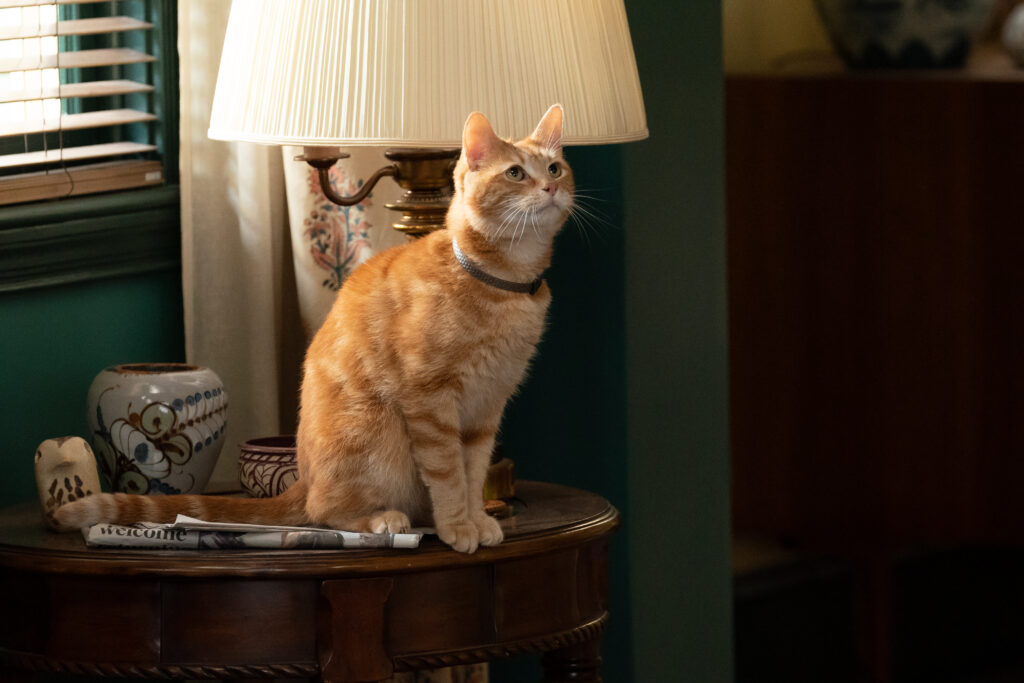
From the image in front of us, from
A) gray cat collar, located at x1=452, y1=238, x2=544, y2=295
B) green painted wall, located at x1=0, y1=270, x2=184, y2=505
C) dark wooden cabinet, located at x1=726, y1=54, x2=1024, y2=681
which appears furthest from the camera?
dark wooden cabinet, located at x1=726, y1=54, x2=1024, y2=681

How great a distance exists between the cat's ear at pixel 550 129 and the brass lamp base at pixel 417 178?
0.75 ft

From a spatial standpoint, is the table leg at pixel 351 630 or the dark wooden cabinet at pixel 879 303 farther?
the dark wooden cabinet at pixel 879 303

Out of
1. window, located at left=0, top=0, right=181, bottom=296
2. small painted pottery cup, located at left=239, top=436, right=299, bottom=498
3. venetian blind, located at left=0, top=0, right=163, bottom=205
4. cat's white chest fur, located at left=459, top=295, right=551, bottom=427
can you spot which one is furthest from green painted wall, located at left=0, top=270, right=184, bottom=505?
cat's white chest fur, located at left=459, top=295, right=551, bottom=427

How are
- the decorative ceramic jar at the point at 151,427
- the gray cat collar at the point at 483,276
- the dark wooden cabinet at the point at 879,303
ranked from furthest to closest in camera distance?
the dark wooden cabinet at the point at 879,303 < the decorative ceramic jar at the point at 151,427 < the gray cat collar at the point at 483,276

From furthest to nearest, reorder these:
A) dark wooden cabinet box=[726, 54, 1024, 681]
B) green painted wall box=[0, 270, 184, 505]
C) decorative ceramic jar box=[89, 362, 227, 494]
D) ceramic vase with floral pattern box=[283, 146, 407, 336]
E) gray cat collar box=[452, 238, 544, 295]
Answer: dark wooden cabinet box=[726, 54, 1024, 681] < ceramic vase with floral pattern box=[283, 146, 407, 336] < green painted wall box=[0, 270, 184, 505] < decorative ceramic jar box=[89, 362, 227, 494] < gray cat collar box=[452, 238, 544, 295]

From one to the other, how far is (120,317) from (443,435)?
65cm

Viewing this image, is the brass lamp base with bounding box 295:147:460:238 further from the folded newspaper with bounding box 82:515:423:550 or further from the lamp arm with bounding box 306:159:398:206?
the folded newspaper with bounding box 82:515:423:550

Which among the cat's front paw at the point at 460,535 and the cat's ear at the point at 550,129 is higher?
the cat's ear at the point at 550,129

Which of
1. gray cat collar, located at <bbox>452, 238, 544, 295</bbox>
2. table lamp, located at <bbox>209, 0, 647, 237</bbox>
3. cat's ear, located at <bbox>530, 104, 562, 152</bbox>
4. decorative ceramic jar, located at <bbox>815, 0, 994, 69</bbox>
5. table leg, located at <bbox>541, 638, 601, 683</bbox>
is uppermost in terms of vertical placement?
decorative ceramic jar, located at <bbox>815, 0, 994, 69</bbox>

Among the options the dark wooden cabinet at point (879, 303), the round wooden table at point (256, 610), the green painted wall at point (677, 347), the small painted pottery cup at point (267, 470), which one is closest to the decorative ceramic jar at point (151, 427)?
the small painted pottery cup at point (267, 470)

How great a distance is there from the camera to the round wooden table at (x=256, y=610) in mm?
1228

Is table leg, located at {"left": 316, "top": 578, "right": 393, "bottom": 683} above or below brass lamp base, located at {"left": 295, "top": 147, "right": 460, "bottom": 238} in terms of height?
below

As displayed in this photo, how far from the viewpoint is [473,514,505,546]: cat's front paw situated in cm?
130

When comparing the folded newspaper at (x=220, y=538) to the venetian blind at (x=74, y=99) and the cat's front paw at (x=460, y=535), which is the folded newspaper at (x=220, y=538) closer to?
the cat's front paw at (x=460, y=535)
